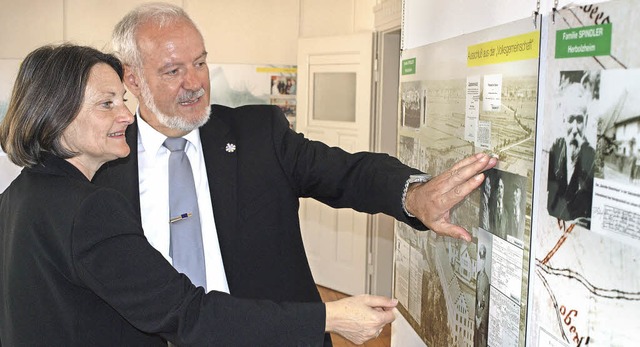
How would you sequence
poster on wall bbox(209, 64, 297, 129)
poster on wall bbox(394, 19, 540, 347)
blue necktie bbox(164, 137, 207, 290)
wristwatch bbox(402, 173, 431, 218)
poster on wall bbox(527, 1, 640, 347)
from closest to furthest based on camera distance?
poster on wall bbox(527, 1, 640, 347) → poster on wall bbox(394, 19, 540, 347) → wristwatch bbox(402, 173, 431, 218) → blue necktie bbox(164, 137, 207, 290) → poster on wall bbox(209, 64, 297, 129)

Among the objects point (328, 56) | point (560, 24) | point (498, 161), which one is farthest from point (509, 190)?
point (328, 56)

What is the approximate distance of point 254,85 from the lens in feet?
23.5

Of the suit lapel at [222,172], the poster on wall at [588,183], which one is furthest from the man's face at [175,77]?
the poster on wall at [588,183]

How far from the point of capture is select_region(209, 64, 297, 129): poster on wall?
278 inches

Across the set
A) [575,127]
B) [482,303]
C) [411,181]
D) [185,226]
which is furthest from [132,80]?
[575,127]

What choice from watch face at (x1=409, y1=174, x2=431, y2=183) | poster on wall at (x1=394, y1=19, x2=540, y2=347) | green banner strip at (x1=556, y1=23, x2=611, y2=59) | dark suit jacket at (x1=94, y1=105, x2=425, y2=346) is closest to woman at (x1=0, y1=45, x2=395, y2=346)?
poster on wall at (x1=394, y1=19, x2=540, y2=347)

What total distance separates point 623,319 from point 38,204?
120 cm

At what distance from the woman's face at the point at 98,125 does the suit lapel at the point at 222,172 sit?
58cm

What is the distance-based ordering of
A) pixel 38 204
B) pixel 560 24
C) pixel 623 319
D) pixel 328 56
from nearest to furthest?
pixel 623 319, pixel 560 24, pixel 38 204, pixel 328 56

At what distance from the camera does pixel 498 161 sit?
5.85 feet

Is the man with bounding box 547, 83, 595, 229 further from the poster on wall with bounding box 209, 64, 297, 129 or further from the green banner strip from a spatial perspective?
the poster on wall with bounding box 209, 64, 297, 129

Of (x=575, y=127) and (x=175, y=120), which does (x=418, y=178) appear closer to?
(x=575, y=127)

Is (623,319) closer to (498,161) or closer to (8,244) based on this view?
(498,161)

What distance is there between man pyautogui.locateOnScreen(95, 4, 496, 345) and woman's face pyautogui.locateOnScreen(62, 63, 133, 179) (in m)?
0.53
